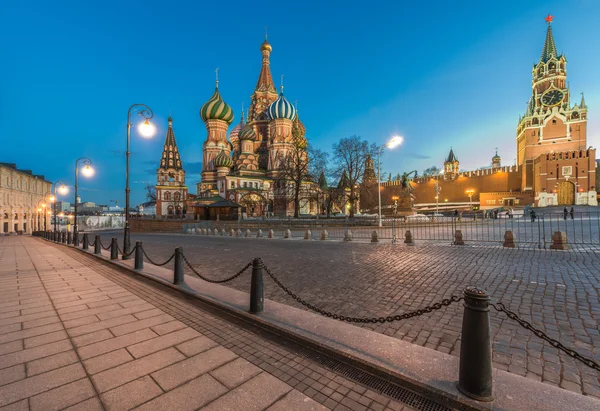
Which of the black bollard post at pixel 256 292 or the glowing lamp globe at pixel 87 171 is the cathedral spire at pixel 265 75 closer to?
the glowing lamp globe at pixel 87 171

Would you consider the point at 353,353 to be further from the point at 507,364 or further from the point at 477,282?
the point at 477,282

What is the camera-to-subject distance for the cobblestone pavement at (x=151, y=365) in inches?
93.0

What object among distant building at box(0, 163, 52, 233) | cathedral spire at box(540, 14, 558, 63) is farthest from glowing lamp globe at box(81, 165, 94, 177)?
cathedral spire at box(540, 14, 558, 63)

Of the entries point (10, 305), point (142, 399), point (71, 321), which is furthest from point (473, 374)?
point (10, 305)

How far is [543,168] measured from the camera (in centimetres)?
5966

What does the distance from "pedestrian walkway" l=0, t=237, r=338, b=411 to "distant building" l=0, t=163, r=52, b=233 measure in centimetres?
5871

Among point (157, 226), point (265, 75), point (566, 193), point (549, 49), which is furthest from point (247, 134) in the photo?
point (549, 49)

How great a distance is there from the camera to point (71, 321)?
4.19 metres

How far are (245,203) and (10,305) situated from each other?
44380 mm

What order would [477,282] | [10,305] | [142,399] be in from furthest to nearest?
[477,282], [10,305], [142,399]

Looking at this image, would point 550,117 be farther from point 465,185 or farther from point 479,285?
point 479,285

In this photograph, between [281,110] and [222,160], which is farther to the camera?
[222,160]

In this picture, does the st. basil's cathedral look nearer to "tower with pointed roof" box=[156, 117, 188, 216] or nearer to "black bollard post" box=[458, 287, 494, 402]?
"tower with pointed roof" box=[156, 117, 188, 216]

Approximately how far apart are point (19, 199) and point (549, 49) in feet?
432
